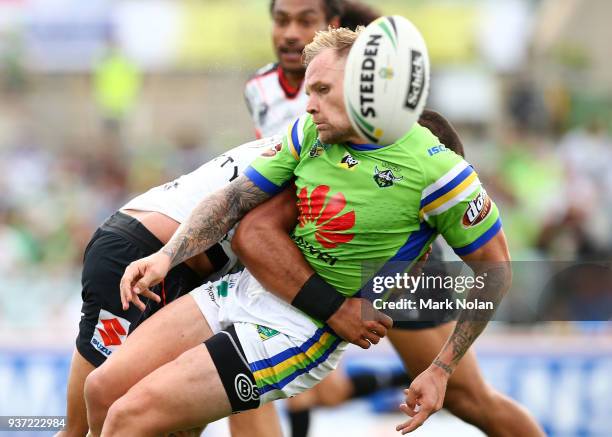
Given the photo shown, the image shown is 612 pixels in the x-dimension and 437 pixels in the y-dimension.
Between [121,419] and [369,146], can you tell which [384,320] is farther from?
[121,419]

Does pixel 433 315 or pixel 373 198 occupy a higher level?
pixel 373 198

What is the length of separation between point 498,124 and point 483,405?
11.5 metres

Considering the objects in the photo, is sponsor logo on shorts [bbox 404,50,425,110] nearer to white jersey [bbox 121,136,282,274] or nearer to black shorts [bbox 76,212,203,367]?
white jersey [bbox 121,136,282,274]

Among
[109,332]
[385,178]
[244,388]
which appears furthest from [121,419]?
[385,178]

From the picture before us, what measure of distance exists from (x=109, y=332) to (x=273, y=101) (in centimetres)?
159

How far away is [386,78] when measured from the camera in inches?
149

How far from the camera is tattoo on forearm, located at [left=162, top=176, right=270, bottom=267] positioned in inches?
170

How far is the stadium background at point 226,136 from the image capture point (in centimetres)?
875

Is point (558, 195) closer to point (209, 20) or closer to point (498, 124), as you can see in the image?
point (498, 124)

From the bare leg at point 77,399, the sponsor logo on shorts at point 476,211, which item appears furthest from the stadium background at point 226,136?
the sponsor logo on shorts at point 476,211

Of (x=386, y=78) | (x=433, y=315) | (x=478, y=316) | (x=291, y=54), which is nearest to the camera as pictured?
(x=386, y=78)

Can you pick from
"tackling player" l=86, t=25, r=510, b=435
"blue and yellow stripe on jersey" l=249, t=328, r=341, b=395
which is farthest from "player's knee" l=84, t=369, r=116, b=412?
"blue and yellow stripe on jersey" l=249, t=328, r=341, b=395

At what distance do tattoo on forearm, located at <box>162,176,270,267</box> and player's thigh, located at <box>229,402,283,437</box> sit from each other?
1.31 metres

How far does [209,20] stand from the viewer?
17312 mm
